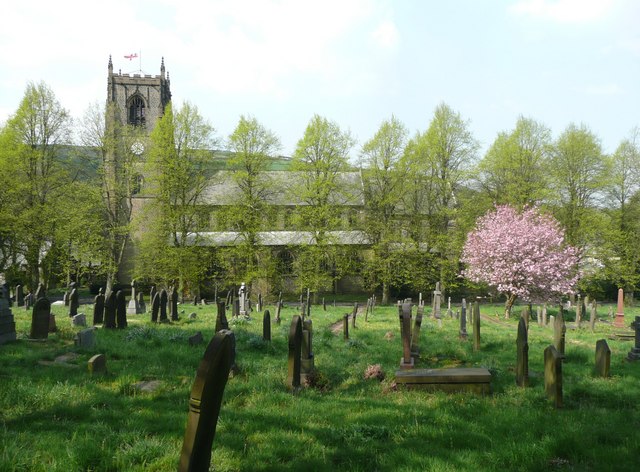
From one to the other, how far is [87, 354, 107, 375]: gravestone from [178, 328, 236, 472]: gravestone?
4913 millimetres

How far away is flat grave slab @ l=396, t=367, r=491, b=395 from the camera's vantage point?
757 cm

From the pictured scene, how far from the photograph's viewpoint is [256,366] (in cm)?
895

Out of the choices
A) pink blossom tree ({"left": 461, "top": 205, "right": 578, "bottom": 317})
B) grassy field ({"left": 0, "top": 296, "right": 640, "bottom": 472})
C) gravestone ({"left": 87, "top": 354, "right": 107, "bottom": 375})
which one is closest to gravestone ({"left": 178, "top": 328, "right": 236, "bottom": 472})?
grassy field ({"left": 0, "top": 296, "right": 640, "bottom": 472})

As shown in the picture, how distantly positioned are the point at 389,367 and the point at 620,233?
30270 mm

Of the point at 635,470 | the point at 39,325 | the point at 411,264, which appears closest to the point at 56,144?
the point at 39,325

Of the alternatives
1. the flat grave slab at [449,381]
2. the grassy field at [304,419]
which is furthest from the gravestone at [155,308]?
the flat grave slab at [449,381]

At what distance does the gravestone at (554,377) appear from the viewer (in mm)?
6863

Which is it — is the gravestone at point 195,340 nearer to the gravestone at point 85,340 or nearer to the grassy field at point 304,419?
the grassy field at point 304,419

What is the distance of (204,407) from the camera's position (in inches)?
141

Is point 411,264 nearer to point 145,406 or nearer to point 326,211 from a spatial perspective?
point 326,211

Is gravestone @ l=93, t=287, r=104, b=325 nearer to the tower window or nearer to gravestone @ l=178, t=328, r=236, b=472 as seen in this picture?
gravestone @ l=178, t=328, r=236, b=472

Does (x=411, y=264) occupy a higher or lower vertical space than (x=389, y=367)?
higher

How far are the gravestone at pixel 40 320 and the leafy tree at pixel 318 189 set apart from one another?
2321 cm

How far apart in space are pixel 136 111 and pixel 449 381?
49701mm
